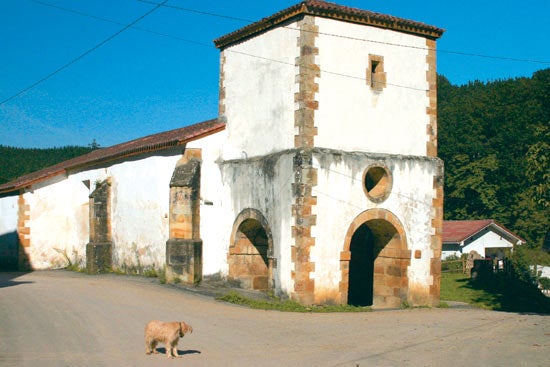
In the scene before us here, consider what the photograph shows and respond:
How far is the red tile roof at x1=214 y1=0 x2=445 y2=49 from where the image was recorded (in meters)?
17.0

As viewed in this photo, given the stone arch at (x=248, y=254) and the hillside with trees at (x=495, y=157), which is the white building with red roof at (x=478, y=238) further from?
the stone arch at (x=248, y=254)

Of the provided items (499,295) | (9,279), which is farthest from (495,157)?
(9,279)

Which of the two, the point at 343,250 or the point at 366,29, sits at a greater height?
the point at 366,29

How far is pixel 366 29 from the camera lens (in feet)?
59.1

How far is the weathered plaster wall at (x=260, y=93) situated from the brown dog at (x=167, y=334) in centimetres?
791

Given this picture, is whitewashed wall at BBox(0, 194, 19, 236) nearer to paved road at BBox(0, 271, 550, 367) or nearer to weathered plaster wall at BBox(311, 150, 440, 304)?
paved road at BBox(0, 271, 550, 367)

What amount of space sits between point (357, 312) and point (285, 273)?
203cm

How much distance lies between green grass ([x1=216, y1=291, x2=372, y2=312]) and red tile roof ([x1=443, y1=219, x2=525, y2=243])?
83.1 ft

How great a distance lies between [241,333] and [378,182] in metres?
7.21

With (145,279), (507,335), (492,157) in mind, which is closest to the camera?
(507,335)

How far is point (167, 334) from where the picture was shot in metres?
9.98

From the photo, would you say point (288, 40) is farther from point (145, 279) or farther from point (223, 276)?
point (145, 279)

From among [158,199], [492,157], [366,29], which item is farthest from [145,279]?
[492,157]

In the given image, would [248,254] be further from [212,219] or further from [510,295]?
[510,295]
